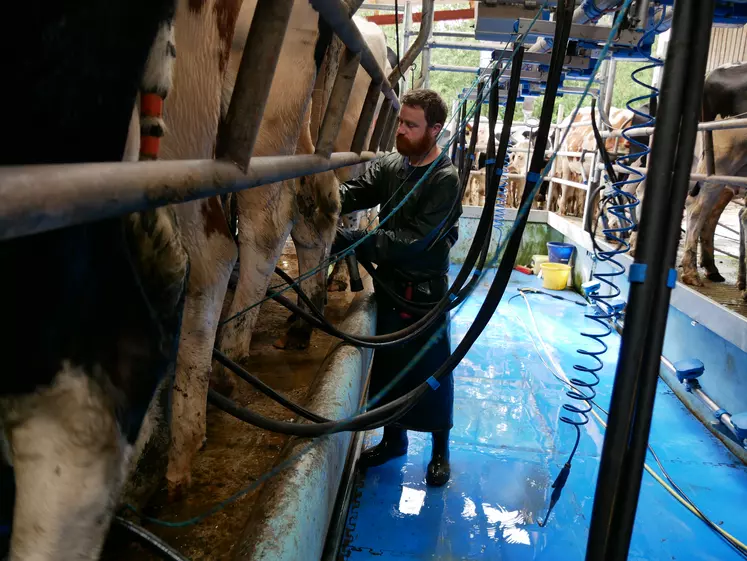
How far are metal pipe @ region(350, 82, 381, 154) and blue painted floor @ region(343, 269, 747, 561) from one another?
1.88m

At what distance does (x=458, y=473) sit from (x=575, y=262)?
17.0 ft

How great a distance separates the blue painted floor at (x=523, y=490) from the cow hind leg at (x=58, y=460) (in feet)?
6.53

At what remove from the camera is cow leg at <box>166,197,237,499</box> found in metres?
1.46

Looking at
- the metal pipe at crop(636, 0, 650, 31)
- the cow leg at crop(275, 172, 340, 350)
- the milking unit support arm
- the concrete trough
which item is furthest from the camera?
the cow leg at crop(275, 172, 340, 350)

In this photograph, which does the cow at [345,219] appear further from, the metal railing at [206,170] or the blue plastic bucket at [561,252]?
the blue plastic bucket at [561,252]

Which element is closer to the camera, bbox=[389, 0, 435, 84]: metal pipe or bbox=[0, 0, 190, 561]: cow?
bbox=[0, 0, 190, 561]: cow

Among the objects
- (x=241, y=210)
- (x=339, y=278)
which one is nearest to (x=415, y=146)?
(x=241, y=210)

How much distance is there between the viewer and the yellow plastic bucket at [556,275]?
7285 mm

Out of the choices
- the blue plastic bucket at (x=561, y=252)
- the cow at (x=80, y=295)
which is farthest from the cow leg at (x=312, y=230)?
the blue plastic bucket at (x=561, y=252)

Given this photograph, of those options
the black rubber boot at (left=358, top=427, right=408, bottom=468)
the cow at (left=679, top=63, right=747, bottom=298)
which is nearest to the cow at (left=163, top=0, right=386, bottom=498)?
the black rubber boot at (left=358, top=427, right=408, bottom=468)

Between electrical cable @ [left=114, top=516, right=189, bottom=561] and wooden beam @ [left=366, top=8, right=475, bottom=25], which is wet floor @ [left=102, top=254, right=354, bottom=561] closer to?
electrical cable @ [left=114, top=516, right=189, bottom=561]

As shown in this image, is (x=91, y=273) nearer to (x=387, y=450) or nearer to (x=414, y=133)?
(x=414, y=133)

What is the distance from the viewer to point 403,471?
10.6 ft

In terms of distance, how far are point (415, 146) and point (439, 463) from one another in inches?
69.2
